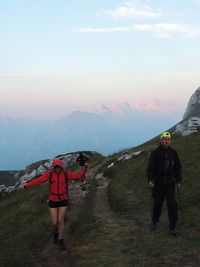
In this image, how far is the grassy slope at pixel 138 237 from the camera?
1218 cm

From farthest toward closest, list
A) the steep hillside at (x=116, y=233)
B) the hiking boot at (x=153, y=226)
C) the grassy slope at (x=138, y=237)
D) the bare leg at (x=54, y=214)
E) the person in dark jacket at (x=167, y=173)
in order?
the hiking boot at (x=153, y=226) < the bare leg at (x=54, y=214) < the person in dark jacket at (x=167, y=173) < the steep hillside at (x=116, y=233) < the grassy slope at (x=138, y=237)

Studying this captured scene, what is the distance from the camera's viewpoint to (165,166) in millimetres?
14227

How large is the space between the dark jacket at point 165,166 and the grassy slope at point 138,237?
1970 mm

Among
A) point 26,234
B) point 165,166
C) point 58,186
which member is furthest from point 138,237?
point 26,234

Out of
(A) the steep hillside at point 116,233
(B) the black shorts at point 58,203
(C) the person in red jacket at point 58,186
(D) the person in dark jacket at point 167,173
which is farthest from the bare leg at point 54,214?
(D) the person in dark jacket at point 167,173

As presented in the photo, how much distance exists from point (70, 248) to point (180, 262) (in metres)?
4.85

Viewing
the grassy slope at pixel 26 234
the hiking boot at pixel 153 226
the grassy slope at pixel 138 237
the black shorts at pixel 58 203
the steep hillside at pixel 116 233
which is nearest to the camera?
the grassy slope at pixel 138 237

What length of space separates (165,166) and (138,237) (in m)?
2.72

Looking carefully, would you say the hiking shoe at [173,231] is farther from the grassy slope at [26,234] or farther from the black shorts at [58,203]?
the grassy slope at [26,234]

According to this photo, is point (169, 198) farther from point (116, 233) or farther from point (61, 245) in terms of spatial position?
point (61, 245)

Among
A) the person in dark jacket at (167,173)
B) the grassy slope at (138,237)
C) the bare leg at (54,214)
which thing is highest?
the person in dark jacket at (167,173)

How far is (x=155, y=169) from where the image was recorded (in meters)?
14.4

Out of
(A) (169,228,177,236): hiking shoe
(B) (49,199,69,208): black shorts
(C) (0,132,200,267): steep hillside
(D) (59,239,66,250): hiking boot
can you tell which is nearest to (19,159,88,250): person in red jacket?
(B) (49,199,69,208): black shorts

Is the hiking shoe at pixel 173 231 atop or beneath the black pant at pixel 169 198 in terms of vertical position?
beneath
